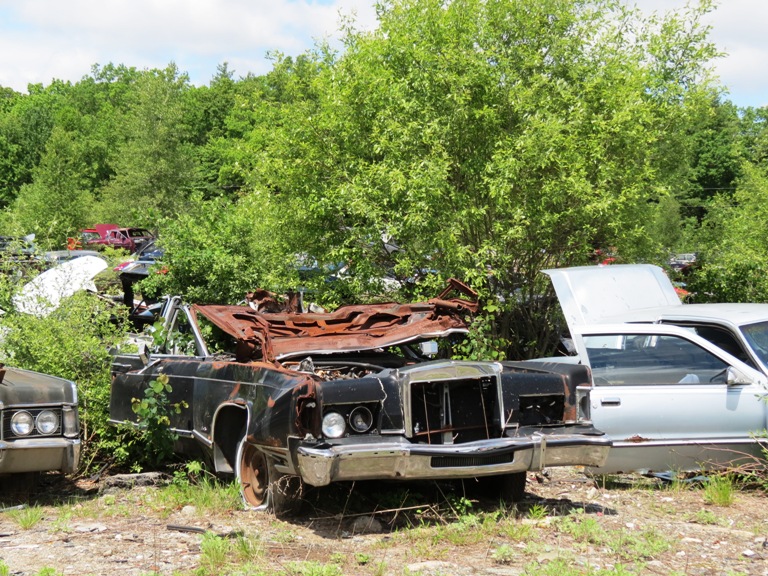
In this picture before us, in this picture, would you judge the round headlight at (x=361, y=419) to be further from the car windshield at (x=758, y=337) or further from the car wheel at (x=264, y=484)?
the car windshield at (x=758, y=337)

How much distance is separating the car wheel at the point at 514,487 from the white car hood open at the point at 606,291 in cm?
160

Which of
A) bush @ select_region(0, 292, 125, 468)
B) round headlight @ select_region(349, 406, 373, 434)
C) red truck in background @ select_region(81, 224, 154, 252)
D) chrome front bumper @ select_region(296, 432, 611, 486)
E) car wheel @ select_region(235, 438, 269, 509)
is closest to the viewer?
chrome front bumper @ select_region(296, 432, 611, 486)

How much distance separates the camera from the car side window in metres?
7.23

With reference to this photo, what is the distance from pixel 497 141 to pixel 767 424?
5304 mm

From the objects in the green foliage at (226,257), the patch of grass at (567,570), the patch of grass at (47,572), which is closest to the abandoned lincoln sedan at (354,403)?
the patch of grass at (567,570)

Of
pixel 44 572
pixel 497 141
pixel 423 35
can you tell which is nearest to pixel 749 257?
pixel 497 141

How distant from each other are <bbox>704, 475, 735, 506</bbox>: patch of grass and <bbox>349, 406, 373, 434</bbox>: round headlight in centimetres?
282

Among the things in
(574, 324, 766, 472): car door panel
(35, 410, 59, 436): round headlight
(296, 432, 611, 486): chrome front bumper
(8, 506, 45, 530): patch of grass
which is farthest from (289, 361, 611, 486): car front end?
(35, 410, 59, 436): round headlight

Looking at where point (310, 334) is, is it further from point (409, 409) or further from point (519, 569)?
point (519, 569)

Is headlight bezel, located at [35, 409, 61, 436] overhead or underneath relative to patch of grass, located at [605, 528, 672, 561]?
overhead

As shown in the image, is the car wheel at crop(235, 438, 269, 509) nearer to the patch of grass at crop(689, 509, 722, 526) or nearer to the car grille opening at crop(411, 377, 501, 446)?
the car grille opening at crop(411, 377, 501, 446)

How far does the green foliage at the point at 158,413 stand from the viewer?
7227 mm

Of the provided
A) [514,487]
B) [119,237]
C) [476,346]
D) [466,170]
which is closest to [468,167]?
[466,170]

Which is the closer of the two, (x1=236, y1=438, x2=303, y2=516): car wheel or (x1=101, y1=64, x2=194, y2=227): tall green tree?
(x1=236, y1=438, x2=303, y2=516): car wheel
